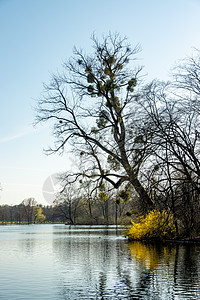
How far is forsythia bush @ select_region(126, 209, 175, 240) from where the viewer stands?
63.2 ft

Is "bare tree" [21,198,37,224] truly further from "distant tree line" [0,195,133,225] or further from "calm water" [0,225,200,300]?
"calm water" [0,225,200,300]

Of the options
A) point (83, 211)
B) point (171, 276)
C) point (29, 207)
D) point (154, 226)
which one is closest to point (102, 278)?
point (171, 276)

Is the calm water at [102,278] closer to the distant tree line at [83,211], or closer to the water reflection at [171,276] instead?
the water reflection at [171,276]

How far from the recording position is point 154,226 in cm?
1955

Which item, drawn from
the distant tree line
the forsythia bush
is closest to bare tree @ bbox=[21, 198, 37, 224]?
the distant tree line

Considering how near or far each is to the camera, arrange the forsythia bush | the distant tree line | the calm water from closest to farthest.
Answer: the calm water, the forsythia bush, the distant tree line

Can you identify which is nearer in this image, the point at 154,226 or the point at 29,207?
the point at 154,226

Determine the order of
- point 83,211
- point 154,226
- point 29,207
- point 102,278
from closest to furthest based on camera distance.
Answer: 1. point 102,278
2. point 154,226
3. point 83,211
4. point 29,207

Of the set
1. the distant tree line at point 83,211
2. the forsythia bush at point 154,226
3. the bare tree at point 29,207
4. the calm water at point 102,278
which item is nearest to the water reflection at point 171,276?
the calm water at point 102,278

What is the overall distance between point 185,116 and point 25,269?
8721mm

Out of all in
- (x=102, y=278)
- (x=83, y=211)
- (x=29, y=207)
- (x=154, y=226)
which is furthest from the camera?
(x=29, y=207)

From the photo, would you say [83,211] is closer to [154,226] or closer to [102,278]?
[154,226]

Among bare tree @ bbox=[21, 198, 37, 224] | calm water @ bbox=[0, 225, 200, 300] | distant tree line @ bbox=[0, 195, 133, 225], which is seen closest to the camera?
calm water @ bbox=[0, 225, 200, 300]

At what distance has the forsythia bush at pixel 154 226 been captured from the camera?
19250 millimetres
